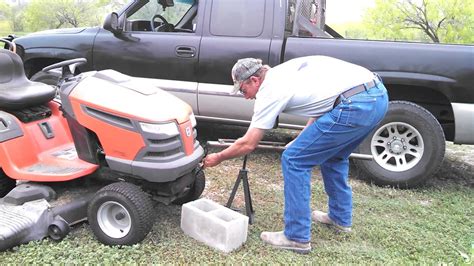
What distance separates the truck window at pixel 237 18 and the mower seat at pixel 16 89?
6.87 ft

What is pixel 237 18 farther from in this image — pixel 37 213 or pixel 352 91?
pixel 37 213

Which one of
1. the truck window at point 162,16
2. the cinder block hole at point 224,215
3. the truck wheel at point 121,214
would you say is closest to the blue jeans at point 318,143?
the cinder block hole at point 224,215

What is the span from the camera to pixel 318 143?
10.9ft

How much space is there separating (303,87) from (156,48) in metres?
2.74

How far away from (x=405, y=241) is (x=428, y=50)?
2008 millimetres

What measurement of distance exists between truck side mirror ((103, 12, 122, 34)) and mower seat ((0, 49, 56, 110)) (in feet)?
5.24

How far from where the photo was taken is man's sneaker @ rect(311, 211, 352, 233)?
3.91 metres

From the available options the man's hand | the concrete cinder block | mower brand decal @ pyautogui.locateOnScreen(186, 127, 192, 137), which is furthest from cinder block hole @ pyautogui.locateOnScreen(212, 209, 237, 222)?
mower brand decal @ pyautogui.locateOnScreen(186, 127, 192, 137)

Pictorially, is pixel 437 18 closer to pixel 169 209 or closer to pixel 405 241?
pixel 405 241

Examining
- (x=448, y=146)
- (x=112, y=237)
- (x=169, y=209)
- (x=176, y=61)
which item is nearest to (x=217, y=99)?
(x=176, y=61)

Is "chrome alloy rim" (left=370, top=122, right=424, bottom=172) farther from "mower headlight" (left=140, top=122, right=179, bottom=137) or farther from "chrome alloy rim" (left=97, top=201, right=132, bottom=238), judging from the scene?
"chrome alloy rim" (left=97, top=201, right=132, bottom=238)

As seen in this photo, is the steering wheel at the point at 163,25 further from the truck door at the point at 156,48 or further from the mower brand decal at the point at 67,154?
the mower brand decal at the point at 67,154

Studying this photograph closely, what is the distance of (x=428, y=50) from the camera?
4.82 metres

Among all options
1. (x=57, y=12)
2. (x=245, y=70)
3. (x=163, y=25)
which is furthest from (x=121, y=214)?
(x=57, y=12)
